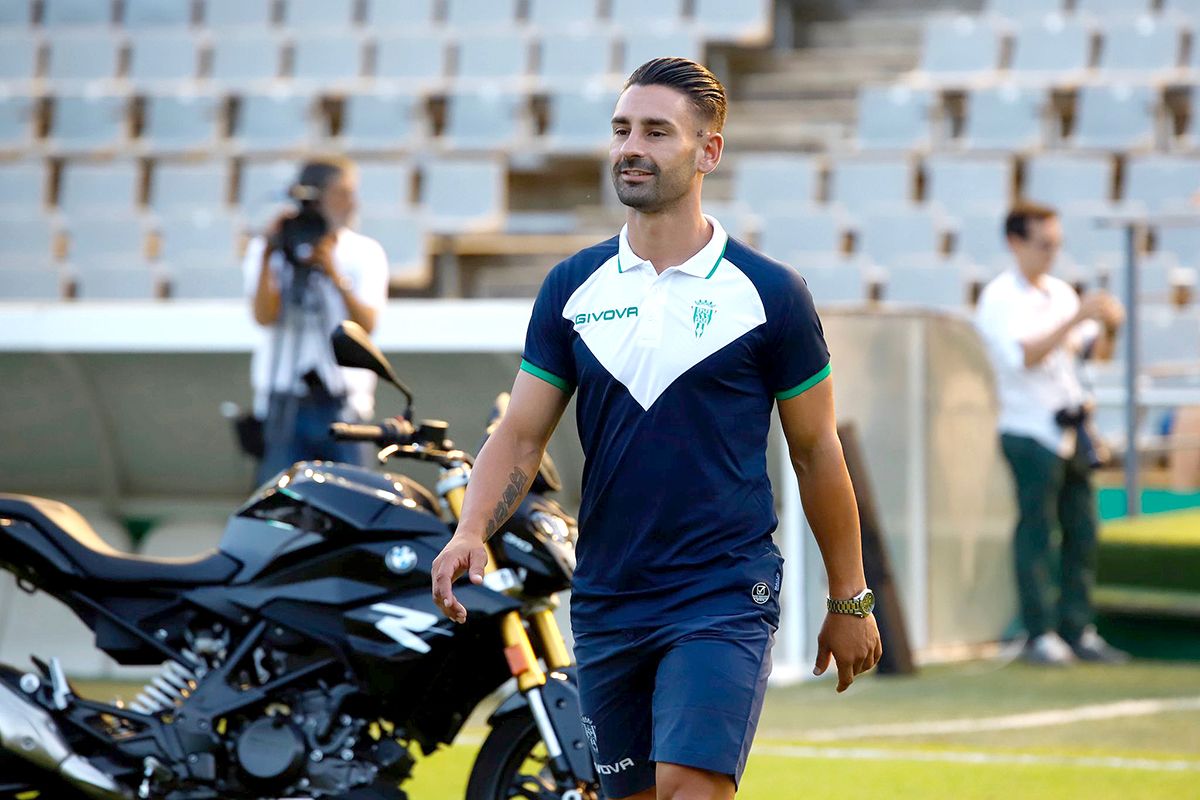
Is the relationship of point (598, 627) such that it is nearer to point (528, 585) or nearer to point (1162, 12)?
point (528, 585)

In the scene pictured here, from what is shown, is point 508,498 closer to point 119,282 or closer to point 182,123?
point 119,282

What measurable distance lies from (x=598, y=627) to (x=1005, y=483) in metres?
6.56

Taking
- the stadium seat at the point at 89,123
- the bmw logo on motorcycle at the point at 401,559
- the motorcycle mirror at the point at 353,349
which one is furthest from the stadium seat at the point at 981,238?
the motorcycle mirror at the point at 353,349

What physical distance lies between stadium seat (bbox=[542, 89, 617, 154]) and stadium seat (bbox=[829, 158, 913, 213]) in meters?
2.18

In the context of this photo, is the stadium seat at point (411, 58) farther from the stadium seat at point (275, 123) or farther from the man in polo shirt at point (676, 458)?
the man in polo shirt at point (676, 458)

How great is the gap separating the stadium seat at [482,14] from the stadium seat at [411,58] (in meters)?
0.54

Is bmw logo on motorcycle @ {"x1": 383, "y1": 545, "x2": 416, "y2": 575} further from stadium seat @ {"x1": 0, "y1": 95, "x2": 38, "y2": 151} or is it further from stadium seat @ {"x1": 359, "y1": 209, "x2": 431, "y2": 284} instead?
stadium seat @ {"x1": 0, "y1": 95, "x2": 38, "y2": 151}

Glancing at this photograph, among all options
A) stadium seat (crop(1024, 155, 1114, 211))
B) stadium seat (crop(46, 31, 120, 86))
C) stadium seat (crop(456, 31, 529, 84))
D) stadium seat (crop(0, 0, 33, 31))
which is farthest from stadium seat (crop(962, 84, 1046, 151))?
stadium seat (crop(0, 0, 33, 31))

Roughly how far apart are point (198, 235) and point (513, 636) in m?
11.8

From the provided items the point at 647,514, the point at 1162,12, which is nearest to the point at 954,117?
the point at 1162,12

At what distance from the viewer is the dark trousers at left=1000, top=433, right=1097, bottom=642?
872 cm

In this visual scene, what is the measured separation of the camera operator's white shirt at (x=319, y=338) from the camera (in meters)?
6.73

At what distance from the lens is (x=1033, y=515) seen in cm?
875

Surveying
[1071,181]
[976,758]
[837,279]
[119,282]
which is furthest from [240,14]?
[976,758]
